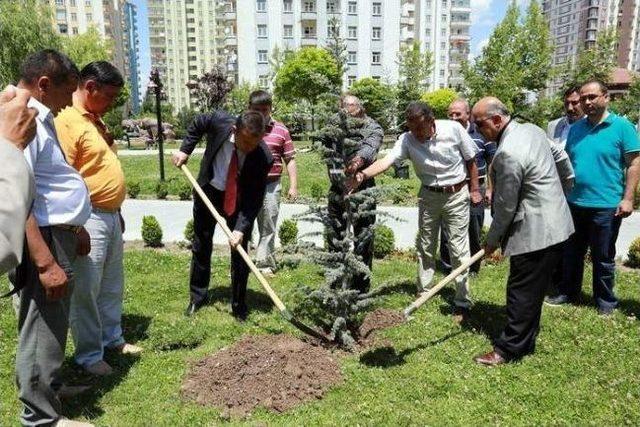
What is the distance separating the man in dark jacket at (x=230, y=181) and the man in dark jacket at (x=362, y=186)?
77cm

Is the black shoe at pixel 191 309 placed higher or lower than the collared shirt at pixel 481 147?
lower

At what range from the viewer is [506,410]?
11.0 feet

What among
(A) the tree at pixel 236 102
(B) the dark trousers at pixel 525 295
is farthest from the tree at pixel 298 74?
(B) the dark trousers at pixel 525 295

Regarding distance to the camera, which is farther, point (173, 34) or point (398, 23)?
point (173, 34)

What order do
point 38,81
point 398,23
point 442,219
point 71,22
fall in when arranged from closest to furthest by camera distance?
point 38,81
point 442,219
point 398,23
point 71,22

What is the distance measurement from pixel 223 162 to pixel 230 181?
0.22m

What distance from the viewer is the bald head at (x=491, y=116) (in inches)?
149

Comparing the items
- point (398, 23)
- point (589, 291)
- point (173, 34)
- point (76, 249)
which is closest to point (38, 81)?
point (76, 249)

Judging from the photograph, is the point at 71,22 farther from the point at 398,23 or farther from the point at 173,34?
the point at 398,23

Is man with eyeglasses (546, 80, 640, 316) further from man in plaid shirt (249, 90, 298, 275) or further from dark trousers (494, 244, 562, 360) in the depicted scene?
man in plaid shirt (249, 90, 298, 275)

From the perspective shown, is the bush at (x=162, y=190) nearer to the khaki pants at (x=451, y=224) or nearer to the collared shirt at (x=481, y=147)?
the collared shirt at (x=481, y=147)

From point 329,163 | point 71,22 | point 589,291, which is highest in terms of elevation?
point 71,22

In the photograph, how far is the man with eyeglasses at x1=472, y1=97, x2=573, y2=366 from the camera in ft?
12.1

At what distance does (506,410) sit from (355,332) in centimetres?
147
